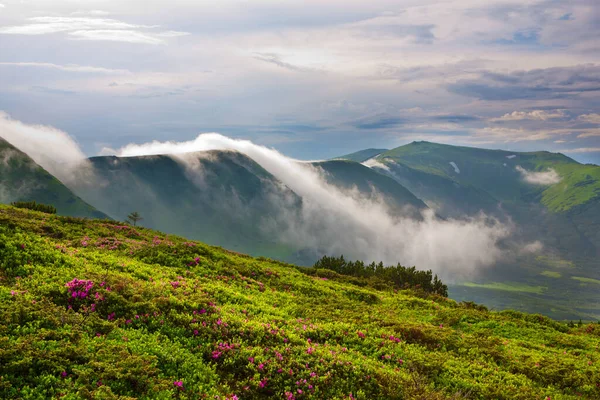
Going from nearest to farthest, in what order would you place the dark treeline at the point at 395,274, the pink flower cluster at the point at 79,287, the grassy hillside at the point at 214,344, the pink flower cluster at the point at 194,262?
1. the grassy hillside at the point at 214,344
2. the pink flower cluster at the point at 79,287
3. the pink flower cluster at the point at 194,262
4. the dark treeline at the point at 395,274

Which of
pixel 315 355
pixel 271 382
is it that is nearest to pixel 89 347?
pixel 271 382

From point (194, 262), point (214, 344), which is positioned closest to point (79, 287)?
point (214, 344)

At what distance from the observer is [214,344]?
55.3 feet

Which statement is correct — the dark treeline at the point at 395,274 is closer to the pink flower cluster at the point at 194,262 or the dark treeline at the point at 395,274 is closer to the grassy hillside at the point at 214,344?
the grassy hillside at the point at 214,344

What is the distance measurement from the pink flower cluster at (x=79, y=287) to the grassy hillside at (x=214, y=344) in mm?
56

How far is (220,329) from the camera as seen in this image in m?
18.1

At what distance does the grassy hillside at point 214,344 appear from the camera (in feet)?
43.7

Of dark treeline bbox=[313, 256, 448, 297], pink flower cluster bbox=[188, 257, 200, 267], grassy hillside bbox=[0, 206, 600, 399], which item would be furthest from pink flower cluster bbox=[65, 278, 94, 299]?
dark treeline bbox=[313, 256, 448, 297]

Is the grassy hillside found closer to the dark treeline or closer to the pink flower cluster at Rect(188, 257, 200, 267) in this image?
the pink flower cluster at Rect(188, 257, 200, 267)

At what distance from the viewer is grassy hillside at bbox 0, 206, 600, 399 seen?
13312 millimetres

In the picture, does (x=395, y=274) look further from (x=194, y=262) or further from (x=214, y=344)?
(x=214, y=344)

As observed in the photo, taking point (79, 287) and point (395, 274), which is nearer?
point (79, 287)

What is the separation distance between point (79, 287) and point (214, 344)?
Answer: 743cm

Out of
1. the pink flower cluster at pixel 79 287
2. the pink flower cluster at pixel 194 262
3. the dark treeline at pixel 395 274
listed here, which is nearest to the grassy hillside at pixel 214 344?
the pink flower cluster at pixel 79 287
